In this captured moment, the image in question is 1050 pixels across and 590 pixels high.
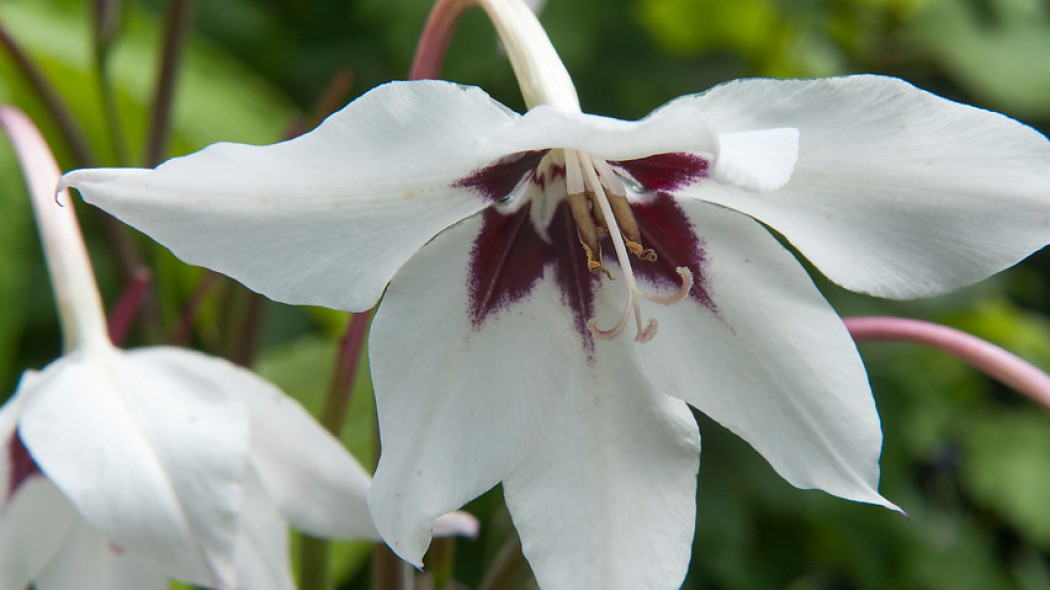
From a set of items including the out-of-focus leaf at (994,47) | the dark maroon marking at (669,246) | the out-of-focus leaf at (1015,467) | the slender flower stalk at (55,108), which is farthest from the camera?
the out-of-focus leaf at (1015,467)

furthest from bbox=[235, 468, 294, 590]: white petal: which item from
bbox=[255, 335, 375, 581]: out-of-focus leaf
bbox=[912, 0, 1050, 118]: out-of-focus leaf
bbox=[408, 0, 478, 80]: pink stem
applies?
bbox=[912, 0, 1050, 118]: out-of-focus leaf

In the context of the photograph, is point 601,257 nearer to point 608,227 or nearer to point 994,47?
point 608,227

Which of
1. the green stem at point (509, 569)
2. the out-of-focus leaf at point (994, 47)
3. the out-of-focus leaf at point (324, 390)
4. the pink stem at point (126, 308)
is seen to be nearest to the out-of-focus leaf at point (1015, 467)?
the out-of-focus leaf at point (994, 47)

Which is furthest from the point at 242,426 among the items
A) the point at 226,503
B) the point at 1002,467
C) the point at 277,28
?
the point at 1002,467

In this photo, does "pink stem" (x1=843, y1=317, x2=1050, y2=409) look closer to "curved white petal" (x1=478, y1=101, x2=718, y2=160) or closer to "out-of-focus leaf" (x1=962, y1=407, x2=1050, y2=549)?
"curved white petal" (x1=478, y1=101, x2=718, y2=160)

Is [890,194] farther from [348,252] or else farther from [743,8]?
[743,8]

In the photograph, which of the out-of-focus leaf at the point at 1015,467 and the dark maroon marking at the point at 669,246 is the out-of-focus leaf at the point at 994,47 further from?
the dark maroon marking at the point at 669,246

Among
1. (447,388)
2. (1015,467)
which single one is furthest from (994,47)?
(447,388)
